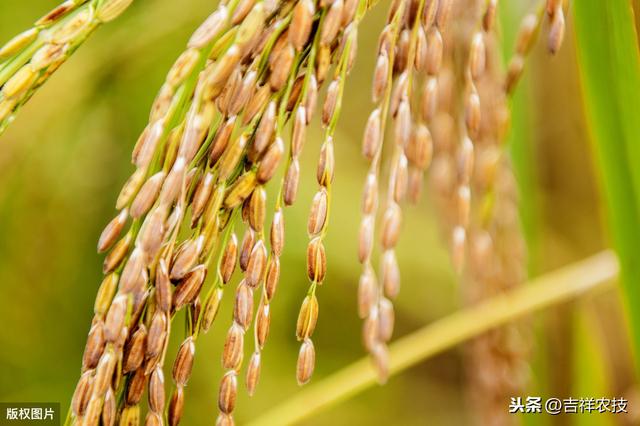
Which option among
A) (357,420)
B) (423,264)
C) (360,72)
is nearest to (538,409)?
(423,264)

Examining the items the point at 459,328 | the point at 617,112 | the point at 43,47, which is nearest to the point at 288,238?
the point at 459,328

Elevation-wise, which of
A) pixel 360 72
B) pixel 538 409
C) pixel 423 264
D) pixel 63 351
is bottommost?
pixel 538 409

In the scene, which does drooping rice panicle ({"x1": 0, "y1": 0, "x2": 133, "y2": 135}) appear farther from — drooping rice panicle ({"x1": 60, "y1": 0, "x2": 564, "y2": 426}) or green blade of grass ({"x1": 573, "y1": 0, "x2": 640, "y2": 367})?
green blade of grass ({"x1": 573, "y1": 0, "x2": 640, "y2": 367})

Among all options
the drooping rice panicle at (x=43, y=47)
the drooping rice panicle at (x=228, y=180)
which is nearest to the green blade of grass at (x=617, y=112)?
the drooping rice panicle at (x=228, y=180)

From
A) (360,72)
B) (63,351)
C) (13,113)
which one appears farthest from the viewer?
(360,72)

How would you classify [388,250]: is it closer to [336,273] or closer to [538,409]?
[538,409]

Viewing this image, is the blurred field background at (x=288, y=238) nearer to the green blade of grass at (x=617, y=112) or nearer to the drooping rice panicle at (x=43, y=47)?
the green blade of grass at (x=617, y=112)
